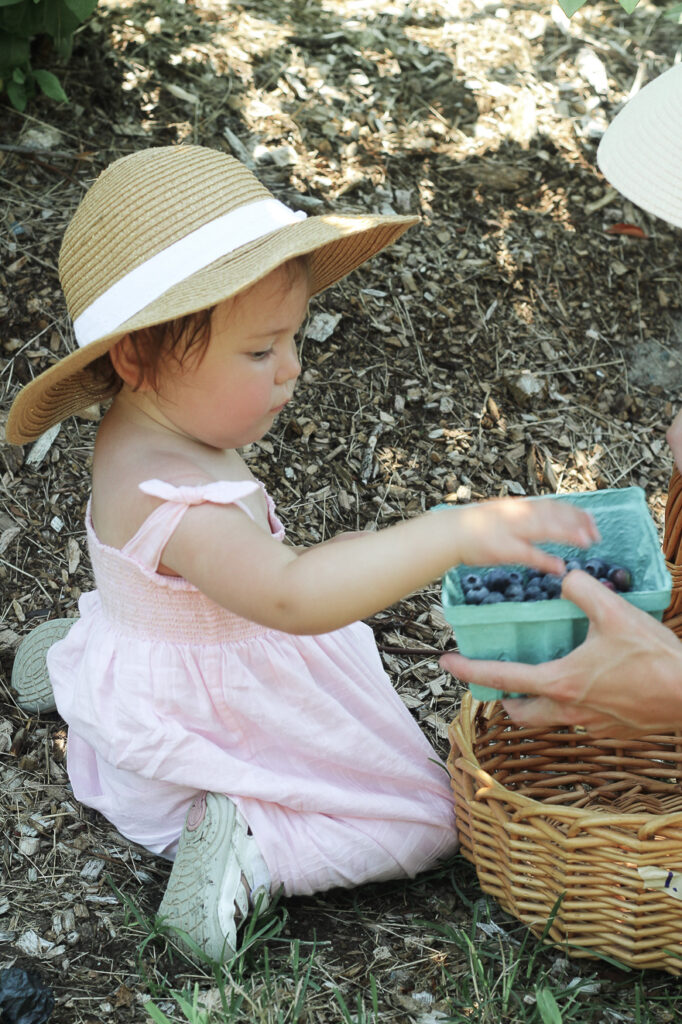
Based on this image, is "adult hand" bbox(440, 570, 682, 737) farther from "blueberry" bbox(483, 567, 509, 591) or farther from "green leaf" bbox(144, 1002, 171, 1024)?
"green leaf" bbox(144, 1002, 171, 1024)

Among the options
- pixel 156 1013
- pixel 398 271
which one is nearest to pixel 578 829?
pixel 156 1013

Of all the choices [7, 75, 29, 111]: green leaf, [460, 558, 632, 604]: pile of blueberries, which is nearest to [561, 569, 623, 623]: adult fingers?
[460, 558, 632, 604]: pile of blueberries

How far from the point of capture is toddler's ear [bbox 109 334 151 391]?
1.72m

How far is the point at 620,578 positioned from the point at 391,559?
0.38m

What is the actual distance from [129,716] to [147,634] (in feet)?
0.46

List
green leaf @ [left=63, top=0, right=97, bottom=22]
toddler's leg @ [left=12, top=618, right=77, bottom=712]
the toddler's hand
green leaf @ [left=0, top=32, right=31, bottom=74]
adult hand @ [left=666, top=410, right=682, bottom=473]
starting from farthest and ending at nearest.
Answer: green leaf @ [left=0, top=32, right=31, bottom=74]
green leaf @ [left=63, top=0, right=97, bottom=22]
toddler's leg @ [left=12, top=618, right=77, bottom=712]
adult hand @ [left=666, top=410, right=682, bottom=473]
the toddler's hand

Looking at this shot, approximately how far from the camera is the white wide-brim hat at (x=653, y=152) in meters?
1.89

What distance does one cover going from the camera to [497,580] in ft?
5.31

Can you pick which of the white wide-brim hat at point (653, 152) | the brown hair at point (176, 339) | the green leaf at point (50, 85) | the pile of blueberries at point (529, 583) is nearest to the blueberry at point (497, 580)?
the pile of blueberries at point (529, 583)

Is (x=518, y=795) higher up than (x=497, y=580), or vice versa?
(x=497, y=580)

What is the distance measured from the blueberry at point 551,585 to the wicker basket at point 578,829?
33cm

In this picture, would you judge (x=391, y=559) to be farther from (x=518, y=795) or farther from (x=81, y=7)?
(x=81, y=7)

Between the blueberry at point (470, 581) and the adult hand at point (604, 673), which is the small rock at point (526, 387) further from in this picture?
the adult hand at point (604, 673)

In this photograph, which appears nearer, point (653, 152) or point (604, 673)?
point (604, 673)
